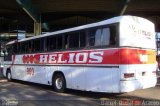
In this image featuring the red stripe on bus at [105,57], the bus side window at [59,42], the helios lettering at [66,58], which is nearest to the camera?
the red stripe on bus at [105,57]

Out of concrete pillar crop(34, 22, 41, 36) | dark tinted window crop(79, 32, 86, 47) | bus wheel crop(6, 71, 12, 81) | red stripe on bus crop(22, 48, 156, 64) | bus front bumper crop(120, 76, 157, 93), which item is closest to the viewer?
bus front bumper crop(120, 76, 157, 93)

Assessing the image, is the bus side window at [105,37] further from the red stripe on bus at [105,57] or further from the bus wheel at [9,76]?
the bus wheel at [9,76]

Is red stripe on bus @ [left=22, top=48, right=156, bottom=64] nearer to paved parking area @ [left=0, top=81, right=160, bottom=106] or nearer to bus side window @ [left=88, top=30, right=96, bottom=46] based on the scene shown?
bus side window @ [left=88, top=30, right=96, bottom=46]

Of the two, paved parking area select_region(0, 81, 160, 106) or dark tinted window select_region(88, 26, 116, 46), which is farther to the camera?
dark tinted window select_region(88, 26, 116, 46)

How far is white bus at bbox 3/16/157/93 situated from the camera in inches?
472

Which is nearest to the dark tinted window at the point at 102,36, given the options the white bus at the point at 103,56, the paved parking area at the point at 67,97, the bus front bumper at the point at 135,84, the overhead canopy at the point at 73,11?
the white bus at the point at 103,56

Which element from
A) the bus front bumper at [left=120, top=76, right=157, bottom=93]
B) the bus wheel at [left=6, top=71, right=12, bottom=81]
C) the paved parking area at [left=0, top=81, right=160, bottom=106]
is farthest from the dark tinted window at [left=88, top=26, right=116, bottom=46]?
the bus wheel at [left=6, top=71, right=12, bottom=81]

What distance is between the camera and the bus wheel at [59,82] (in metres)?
15.1

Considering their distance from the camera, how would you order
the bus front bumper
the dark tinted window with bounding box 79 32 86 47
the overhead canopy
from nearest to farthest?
the bus front bumper < the dark tinted window with bounding box 79 32 86 47 < the overhead canopy

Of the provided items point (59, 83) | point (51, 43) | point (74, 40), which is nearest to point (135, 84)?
point (74, 40)

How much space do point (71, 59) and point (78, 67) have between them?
2.06 feet

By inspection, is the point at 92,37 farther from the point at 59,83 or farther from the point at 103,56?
the point at 59,83

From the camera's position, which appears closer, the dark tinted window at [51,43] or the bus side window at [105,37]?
the bus side window at [105,37]

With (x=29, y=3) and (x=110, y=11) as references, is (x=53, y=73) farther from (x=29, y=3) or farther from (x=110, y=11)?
(x=110, y=11)
